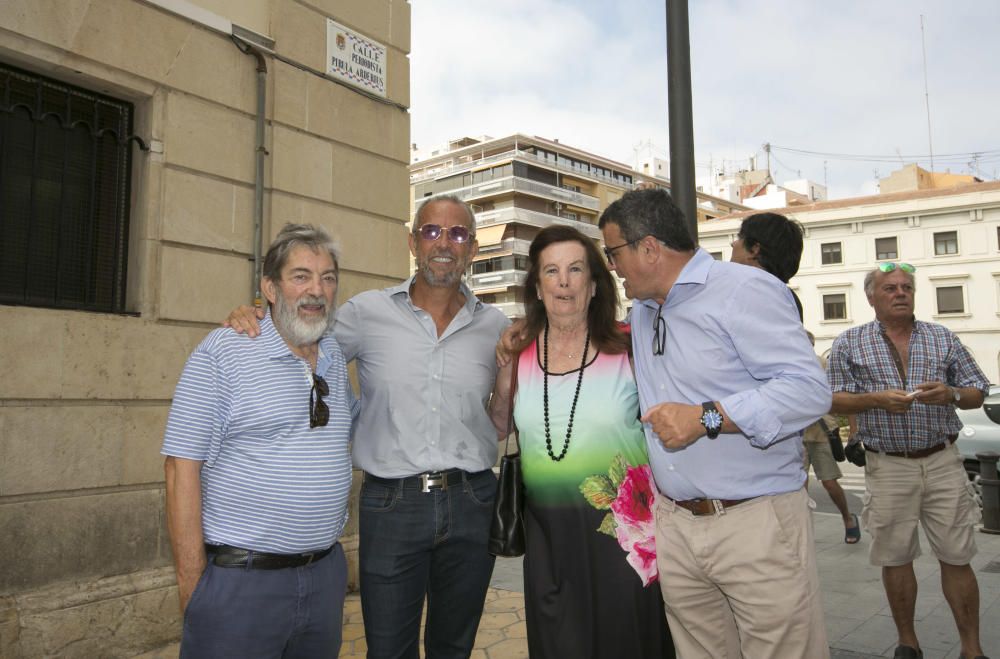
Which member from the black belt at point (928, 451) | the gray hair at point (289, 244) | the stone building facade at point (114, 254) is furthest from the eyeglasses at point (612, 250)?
the stone building facade at point (114, 254)

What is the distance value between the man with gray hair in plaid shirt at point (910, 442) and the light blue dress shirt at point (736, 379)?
2.06 metres

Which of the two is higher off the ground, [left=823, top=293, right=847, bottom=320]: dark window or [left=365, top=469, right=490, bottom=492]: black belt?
[left=823, top=293, right=847, bottom=320]: dark window

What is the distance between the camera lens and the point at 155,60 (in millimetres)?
4898

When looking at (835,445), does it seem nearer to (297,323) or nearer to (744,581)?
(744,581)

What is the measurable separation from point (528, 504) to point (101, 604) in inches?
121

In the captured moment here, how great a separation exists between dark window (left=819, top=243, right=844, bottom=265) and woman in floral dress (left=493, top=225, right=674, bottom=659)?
4474cm

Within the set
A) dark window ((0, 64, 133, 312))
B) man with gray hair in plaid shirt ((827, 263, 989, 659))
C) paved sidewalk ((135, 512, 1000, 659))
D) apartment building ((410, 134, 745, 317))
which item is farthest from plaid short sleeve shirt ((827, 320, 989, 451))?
apartment building ((410, 134, 745, 317))

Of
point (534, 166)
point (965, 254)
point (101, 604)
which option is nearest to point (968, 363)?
point (101, 604)

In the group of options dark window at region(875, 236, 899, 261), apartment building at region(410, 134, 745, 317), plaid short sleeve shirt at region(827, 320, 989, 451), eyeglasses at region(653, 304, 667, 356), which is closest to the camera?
eyeglasses at region(653, 304, 667, 356)

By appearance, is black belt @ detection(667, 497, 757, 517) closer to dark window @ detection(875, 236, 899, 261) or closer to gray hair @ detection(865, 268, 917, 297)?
gray hair @ detection(865, 268, 917, 297)

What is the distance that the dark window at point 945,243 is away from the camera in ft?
131

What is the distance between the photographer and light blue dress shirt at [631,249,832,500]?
2.36m

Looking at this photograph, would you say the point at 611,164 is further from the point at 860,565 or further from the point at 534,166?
the point at 860,565

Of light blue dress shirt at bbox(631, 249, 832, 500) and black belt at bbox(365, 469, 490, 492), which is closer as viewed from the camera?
light blue dress shirt at bbox(631, 249, 832, 500)
